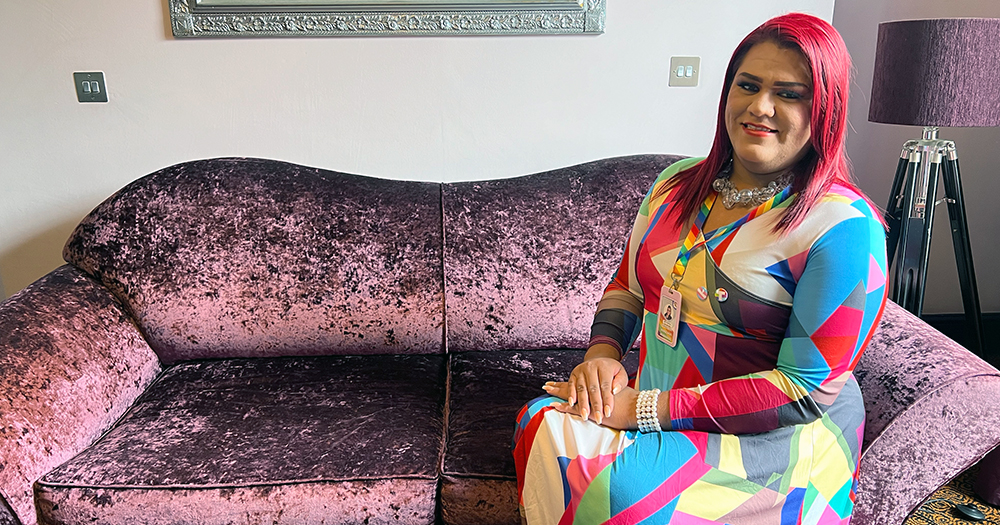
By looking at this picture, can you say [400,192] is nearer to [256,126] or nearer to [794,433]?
[256,126]

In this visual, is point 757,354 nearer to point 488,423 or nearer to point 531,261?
point 488,423

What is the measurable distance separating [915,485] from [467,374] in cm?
102

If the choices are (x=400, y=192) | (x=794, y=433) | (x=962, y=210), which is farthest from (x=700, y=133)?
(x=794, y=433)

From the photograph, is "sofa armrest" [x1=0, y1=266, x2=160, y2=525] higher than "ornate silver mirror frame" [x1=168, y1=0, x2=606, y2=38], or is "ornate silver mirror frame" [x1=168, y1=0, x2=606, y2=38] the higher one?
"ornate silver mirror frame" [x1=168, y1=0, x2=606, y2=38]

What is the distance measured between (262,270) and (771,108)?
1383 mm

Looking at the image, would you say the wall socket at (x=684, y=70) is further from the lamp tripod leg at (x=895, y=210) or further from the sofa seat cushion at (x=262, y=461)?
the sofa seat cushion at (x=262, y=461)

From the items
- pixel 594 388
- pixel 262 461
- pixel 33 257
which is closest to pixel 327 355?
pixel 262 461

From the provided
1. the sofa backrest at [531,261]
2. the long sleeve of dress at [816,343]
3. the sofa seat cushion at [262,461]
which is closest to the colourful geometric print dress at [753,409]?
the long sleeve of dress at [816,343]

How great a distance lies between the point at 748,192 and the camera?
1.20 meters

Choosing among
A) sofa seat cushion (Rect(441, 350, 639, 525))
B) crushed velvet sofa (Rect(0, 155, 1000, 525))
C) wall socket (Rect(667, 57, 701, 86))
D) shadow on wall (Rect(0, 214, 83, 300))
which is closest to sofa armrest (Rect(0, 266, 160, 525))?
crushed velvet sofa (Rect(0, 155, 1000, 525))

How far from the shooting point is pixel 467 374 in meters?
1.80

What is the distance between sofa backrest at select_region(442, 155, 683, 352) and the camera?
192 centimetres

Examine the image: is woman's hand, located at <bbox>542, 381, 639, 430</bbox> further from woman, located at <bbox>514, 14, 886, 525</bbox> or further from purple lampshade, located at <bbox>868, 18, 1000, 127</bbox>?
purple lampshade, located at <bbox>868, 18, 1000, 127</bbox>

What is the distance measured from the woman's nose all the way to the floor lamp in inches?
40.2
